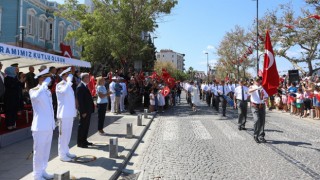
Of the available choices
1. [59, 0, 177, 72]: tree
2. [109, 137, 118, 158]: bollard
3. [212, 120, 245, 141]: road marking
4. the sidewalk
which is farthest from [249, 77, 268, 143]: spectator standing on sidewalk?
[59, 0, 177, 72]: tree

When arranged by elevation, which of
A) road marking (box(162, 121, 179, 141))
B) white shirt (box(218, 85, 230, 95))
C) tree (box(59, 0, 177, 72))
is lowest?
road marking (box(162, 121, 179, 141))

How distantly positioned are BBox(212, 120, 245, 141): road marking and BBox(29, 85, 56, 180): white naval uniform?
22.1ft

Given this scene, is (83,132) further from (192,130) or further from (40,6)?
(40,6)

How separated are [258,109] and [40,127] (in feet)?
22.4

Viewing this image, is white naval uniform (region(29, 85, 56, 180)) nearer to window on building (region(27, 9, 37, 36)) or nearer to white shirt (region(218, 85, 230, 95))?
white shirt (region(218, 85, 230, 95))

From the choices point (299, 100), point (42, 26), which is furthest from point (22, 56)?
point (42, 26)

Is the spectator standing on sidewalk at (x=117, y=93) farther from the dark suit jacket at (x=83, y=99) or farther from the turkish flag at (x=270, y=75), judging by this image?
the turkish flag at (x=270, y=75)

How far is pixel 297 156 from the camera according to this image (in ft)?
28.2

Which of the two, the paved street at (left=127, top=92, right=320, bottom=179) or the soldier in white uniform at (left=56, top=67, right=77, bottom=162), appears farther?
the soldier in white uniform at (left=56, top=67, right=77, bottom=162)

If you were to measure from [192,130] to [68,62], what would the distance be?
5.39 m

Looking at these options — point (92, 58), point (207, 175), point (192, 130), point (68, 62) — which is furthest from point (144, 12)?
point (207, 175)

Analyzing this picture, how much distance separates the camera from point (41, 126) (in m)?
5.94

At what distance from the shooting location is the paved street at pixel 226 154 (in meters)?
7.09

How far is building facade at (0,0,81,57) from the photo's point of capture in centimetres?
3003
